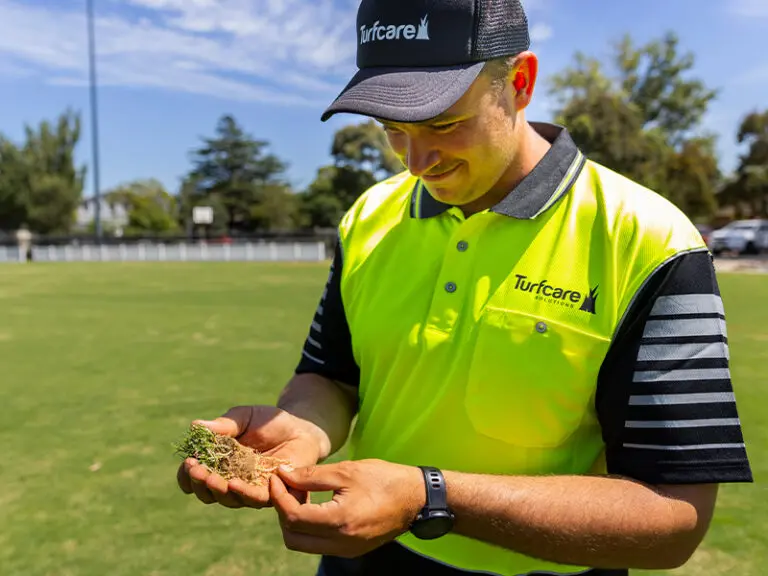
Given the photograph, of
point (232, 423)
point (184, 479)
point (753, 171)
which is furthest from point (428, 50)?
point (753, 171)

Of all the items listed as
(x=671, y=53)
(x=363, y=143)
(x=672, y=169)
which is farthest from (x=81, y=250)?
(x=671, y=53)

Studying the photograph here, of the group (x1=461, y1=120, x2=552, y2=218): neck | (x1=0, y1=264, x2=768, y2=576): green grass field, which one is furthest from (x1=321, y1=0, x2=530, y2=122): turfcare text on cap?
(x1=0, y1=264, x2=768, y2=576): green grass field

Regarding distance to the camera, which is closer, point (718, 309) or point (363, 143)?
point (718, 309)

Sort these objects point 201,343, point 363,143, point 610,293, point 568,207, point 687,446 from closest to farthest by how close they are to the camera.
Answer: point 687,446, point 610,293, point 568,207, point 201,343, point 363,143

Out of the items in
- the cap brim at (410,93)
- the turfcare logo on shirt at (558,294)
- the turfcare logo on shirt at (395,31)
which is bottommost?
the turfcare logo on shirt at (558,294)

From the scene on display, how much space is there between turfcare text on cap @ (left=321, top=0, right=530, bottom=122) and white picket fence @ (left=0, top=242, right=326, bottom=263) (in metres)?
36.8

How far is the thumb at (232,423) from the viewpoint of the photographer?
1771 mm

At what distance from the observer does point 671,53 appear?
5369cm

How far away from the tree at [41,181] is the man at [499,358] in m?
56.3

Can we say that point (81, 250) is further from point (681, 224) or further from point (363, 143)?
point (681, 224)

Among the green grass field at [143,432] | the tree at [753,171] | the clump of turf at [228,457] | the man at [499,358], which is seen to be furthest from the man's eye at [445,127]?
the tree at [753,171]

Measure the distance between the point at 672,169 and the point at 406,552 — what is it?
47212mm

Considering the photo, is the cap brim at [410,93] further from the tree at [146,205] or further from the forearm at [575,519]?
the tree at [146,205]

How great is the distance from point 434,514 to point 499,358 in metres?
0.37
